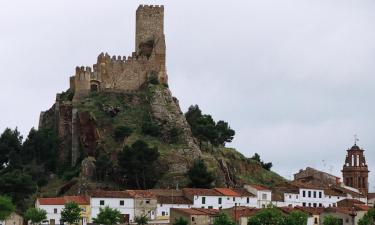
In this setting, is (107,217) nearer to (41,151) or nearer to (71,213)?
(71,213)

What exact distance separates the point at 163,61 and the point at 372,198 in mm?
32672

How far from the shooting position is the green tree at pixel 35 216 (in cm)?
8000

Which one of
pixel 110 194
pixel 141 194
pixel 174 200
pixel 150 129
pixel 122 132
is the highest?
pixel 150 129

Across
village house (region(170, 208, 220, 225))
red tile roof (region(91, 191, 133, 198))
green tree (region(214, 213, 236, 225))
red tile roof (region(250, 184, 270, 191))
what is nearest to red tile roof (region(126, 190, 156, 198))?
red tile roof (region(91, 191, 133, 198))

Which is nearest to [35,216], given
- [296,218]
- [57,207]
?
[57,207]

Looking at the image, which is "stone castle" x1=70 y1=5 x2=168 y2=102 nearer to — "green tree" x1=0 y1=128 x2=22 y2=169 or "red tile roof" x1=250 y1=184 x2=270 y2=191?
"green tree" x1=0 y1=128 x2=22 y2=169

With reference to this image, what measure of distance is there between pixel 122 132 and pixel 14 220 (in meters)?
19.1

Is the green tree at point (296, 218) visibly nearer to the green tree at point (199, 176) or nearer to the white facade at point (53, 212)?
the green tree at point (199, 176)

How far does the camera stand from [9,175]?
3588 inches

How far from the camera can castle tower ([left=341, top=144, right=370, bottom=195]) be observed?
122 m

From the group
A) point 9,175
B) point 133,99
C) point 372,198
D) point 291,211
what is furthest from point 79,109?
point 372,198

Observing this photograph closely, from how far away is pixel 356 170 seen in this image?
123 m

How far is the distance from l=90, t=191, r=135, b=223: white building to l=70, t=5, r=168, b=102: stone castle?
70.5 ft

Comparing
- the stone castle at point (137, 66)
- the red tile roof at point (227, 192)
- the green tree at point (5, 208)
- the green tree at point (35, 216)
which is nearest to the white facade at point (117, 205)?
the green tree at point (35, 216)
